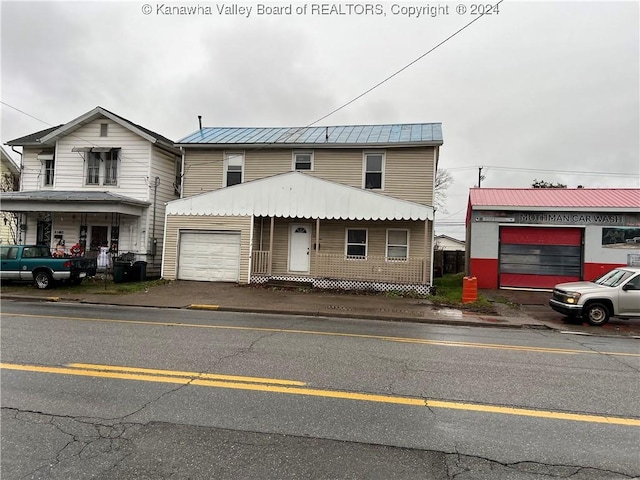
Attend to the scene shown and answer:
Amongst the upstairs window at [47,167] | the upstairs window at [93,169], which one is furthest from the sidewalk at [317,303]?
the upstairs window at [47,167]

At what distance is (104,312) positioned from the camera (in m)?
10.3

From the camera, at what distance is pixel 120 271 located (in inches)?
630

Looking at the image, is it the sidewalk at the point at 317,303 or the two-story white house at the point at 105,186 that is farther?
the two-story white house at the point at 105,186

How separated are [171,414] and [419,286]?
485 inches

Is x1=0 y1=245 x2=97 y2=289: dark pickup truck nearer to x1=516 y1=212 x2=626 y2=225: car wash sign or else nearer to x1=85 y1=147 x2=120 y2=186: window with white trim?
x1=85 y1=147 x2=120 y2=186: window with white trim

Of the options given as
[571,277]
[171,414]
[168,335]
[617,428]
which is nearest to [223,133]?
[168,335]

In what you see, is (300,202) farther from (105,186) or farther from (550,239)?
(550,239)

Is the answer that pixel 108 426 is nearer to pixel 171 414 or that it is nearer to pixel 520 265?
pixel 171 414

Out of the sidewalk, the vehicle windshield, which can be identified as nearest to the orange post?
the sidewalk

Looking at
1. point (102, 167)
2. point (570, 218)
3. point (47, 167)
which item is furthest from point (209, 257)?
point (570, 218)

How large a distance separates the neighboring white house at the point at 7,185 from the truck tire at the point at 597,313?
24440 mm

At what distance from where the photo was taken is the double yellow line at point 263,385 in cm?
413

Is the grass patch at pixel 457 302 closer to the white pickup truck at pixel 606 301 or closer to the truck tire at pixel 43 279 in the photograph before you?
the white pickup truck at pixel 606 301

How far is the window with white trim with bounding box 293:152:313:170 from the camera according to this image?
18438 mm
